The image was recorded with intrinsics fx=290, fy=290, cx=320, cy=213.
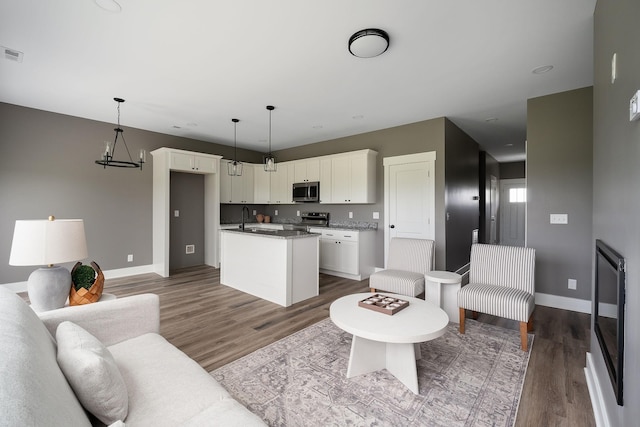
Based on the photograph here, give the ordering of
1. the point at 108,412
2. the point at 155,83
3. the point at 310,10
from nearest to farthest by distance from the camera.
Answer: the point at 108,412
the point at 310,10
the point at 155,83

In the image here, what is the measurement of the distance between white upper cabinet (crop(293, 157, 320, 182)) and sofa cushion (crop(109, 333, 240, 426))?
465 cm

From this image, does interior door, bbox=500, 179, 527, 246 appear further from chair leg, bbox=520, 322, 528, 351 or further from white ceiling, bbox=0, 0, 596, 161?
chair leg, bbox=520, 322, 528, 351

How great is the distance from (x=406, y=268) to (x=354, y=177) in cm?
212

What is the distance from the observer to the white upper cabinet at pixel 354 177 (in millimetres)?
5168

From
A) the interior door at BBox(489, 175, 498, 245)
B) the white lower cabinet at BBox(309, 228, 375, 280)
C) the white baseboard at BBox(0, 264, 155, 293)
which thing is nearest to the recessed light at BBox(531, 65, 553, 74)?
the white lower cabinet at BBox(309, 228, 375, 280)

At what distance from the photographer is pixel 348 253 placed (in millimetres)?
5082

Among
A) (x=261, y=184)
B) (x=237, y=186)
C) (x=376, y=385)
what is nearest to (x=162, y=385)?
(x=376, y=385)

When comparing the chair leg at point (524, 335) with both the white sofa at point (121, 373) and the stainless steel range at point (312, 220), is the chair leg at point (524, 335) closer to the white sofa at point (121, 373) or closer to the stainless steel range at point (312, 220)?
the white sofa at point (121, 373)

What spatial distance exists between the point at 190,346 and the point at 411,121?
4.45 m

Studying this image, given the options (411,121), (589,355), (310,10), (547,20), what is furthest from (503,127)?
(310,10)

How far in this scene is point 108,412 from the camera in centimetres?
108

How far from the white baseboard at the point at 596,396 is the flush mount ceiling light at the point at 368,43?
9.47 ft

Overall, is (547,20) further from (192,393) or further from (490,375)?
(192,393)

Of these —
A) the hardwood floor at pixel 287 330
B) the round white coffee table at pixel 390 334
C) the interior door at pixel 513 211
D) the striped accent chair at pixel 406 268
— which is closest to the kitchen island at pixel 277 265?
the hardwood floor at pixel 287 330
